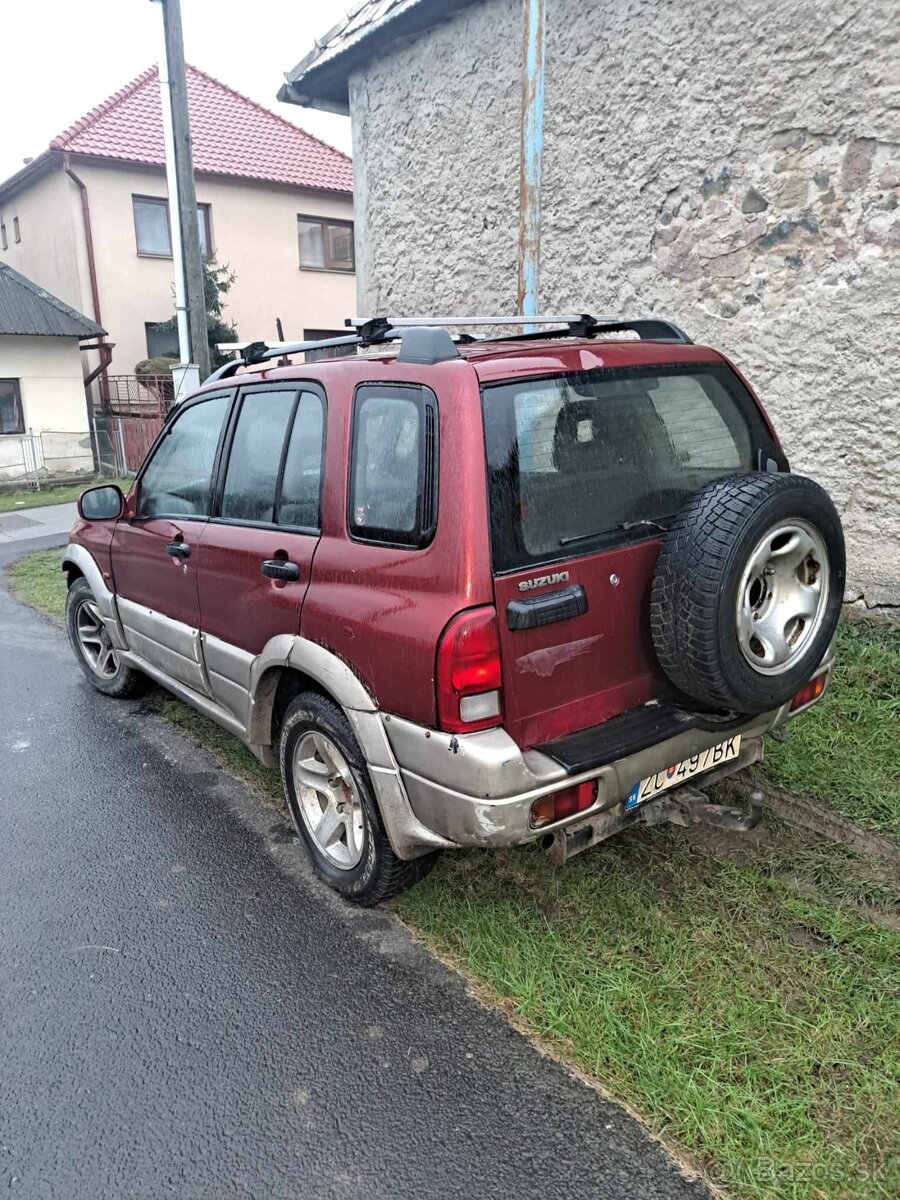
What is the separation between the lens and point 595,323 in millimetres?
3576

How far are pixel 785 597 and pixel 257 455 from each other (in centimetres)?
209

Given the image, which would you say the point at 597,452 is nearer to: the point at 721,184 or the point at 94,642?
the point at 721,184

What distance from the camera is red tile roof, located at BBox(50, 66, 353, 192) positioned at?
19.4 m

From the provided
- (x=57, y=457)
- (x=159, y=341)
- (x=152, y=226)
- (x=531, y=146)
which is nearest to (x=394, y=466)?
(x=531, y=146)

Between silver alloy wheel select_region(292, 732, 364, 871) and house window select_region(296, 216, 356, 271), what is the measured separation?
71.2 ft

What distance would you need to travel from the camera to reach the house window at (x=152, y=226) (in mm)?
20000

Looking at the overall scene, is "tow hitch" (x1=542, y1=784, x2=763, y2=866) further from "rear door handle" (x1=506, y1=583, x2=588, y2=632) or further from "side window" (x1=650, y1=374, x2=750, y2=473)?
"side window" (x1=650, y1=374, x2=750, y2=473)

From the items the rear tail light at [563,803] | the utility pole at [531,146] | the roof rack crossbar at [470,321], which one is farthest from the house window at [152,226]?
the rear tail light at [563,803]

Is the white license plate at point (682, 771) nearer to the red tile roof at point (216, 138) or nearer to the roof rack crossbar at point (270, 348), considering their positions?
the roof rack crossbar at point (270, 348)

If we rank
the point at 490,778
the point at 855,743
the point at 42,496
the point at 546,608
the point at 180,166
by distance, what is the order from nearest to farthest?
1. the point at 490,778
2. the point at 546,608
3. the point at 855,743
4. the point at 180,166
5. the point at 42,496

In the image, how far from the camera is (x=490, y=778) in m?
2.44

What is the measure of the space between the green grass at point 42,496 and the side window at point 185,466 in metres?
10.6

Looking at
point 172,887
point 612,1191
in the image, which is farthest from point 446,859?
point 612,1191

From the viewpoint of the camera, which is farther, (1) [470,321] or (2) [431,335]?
(1) [470,321]
